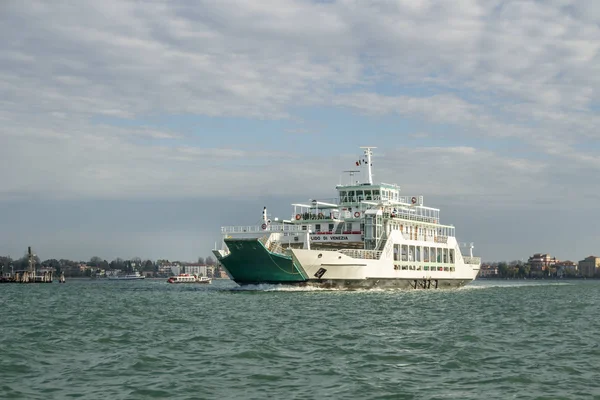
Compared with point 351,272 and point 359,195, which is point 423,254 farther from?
point 351,272

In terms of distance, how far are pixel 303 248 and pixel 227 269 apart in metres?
6.44

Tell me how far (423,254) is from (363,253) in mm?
13254

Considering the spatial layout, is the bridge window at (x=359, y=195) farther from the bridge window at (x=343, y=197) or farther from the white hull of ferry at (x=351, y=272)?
the white hull of ferry at (x=351, y=272)

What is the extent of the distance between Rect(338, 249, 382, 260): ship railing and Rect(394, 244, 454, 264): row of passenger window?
167 inches

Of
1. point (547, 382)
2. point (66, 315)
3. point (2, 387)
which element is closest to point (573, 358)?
point (547, 382)

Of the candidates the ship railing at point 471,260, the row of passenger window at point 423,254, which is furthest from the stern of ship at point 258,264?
the ship railing at point 471,260

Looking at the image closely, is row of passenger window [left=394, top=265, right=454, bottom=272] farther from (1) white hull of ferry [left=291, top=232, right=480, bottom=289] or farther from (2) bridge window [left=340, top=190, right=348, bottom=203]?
(2) bridge window [left=340, top=190, right=348, bottom=203]

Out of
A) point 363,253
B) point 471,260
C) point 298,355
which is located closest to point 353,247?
point 363,253

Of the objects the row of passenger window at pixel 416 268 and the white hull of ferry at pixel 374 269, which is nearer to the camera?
the white hull of ferry at pixel 374 269

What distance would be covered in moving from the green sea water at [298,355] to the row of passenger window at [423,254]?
27.8 metres

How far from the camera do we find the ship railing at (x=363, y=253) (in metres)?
59.2

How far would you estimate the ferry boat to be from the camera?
56281 millimetres

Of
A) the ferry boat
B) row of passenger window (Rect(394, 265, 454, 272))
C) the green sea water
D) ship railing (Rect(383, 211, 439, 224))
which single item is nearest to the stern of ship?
the ferry boat

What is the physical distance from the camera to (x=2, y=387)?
18.0m
